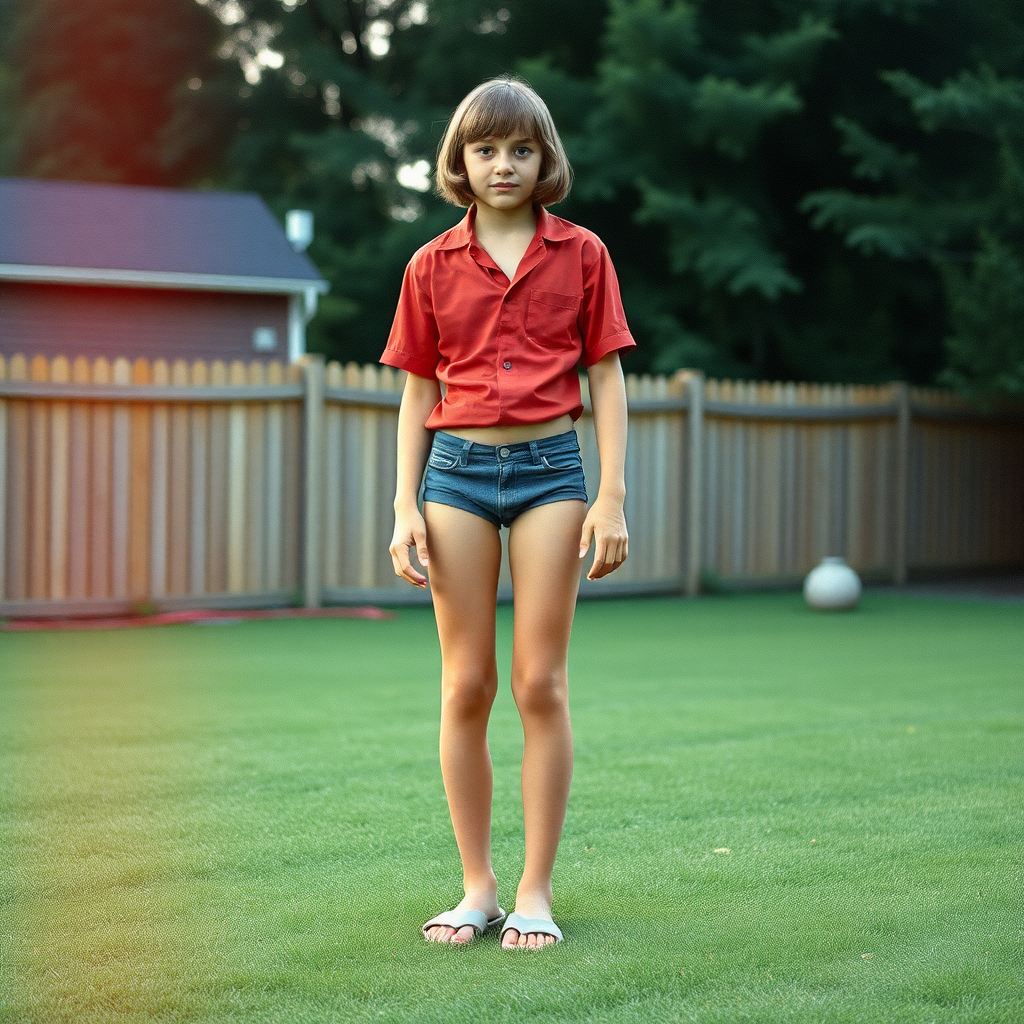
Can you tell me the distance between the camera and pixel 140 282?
1566 cm

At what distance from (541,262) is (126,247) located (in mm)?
14819

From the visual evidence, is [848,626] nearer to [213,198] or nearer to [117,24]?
[213,198]

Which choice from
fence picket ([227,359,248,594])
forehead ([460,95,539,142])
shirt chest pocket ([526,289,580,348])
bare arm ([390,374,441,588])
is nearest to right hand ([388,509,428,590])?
bare arm ([390,374,441,588])

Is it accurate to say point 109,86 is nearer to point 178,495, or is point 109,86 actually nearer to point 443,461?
point 178,495

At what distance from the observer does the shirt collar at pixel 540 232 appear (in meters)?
2.70

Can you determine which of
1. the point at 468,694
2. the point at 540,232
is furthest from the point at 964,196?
the point at 468,694

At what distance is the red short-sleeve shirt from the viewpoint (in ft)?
8.68

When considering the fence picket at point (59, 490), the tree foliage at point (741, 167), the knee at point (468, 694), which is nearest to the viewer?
the knee at point (468, 694)

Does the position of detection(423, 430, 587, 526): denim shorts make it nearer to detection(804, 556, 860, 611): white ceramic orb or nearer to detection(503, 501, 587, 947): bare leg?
detection(503, 501, 587, 947): bare leg

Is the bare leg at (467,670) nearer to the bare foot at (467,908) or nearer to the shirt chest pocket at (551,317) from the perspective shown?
the bare foot at (467,908)

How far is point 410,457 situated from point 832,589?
7.21 metres

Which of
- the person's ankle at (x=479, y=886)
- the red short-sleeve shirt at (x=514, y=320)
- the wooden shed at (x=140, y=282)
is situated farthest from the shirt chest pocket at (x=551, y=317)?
the wooden shed at (x=140, y=282)

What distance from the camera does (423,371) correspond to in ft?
9.21

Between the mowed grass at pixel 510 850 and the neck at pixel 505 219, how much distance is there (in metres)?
1.48
